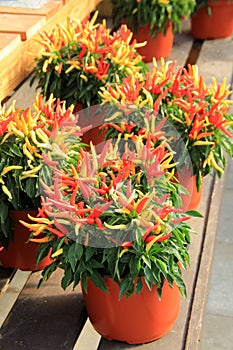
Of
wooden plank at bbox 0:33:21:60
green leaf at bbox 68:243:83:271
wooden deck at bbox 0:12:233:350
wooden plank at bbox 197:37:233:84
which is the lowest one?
wooden plank at bbox 197:37:233:84

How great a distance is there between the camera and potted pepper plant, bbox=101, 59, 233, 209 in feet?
8.89

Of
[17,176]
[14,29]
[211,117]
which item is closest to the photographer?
[17,176]

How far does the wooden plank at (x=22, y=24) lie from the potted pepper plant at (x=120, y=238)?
107 centimetres

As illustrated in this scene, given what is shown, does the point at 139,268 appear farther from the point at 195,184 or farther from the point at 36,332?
the point at 195,184

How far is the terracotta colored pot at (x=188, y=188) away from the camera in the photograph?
276 cm

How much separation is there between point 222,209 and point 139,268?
4.01 ft

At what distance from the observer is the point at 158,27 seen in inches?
167

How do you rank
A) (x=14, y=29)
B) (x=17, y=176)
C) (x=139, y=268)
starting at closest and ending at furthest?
1. (x=139, y=268)
2. (x=17, y=176)
3. (x=14, y=29)

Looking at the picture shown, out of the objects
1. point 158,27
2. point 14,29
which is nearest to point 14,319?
point 14,29

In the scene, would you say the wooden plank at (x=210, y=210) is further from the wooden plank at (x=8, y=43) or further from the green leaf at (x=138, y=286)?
the wooden plank at (x=8, y=43)

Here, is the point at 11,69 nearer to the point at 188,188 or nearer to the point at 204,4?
the point at 188,188

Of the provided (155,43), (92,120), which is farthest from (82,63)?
(155,43)

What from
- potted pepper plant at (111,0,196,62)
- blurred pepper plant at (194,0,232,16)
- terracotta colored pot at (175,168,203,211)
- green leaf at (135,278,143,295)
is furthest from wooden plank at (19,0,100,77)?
green leaf at (135,278,143,295)

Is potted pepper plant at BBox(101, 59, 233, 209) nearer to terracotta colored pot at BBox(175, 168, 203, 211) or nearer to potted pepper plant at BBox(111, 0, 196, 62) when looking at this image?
terracotta colored pot at BBox(175, 168, 203, 211)
